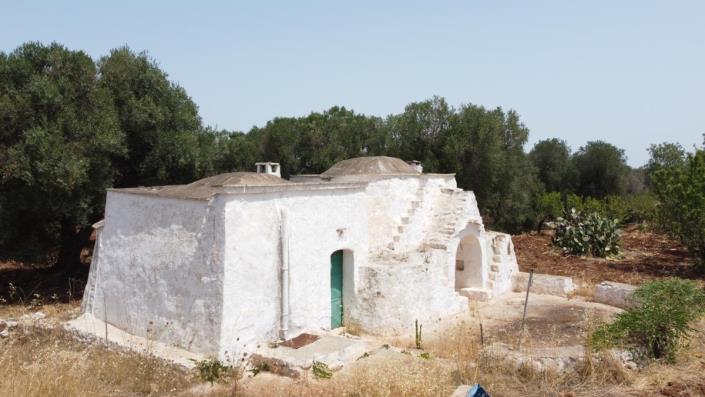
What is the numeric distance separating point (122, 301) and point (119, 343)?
123 cm

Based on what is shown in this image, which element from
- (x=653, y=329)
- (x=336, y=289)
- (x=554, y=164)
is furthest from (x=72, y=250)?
(x=554, y=164)

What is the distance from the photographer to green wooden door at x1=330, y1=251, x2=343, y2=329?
11852 mm

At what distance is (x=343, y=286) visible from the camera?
12.1 m

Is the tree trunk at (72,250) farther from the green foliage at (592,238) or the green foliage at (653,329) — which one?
the green foliage at (592,238)

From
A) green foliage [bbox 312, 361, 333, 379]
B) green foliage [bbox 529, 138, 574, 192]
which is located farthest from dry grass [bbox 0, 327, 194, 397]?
green foliage [bbox 529, 138, 574, 192]

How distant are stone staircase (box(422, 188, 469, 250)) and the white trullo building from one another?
0.04 m

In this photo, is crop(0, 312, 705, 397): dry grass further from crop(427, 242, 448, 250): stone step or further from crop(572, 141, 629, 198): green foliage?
crop(572, 141, 629, 198): green foliage

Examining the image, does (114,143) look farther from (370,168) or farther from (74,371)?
(74,371)

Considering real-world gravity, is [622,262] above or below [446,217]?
below

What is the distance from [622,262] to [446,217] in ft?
32.7

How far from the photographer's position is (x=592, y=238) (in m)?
21.2

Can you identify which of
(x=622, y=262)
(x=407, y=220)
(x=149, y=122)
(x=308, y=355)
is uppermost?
(x=149, y=122)

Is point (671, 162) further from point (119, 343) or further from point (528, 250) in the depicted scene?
point (119, 343)

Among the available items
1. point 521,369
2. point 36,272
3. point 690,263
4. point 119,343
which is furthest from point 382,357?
point 690,263
